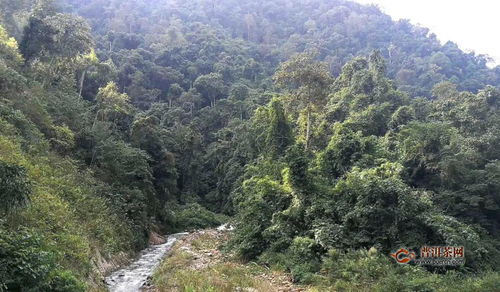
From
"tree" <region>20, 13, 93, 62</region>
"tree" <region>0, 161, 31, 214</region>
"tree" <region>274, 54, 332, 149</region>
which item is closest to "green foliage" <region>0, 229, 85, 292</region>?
"tree" <region>0, 161, 31, 214</region>

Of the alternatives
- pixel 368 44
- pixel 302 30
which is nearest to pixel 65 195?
pixel 368 44

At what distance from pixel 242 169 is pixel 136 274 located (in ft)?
101

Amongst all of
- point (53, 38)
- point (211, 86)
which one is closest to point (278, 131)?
point (53, 38)

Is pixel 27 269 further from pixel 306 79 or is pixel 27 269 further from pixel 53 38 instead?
pixel 53 38

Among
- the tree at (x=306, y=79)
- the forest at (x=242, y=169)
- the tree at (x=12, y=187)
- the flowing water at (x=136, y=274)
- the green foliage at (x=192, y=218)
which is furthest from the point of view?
the green foliage at (x=192, y=218)

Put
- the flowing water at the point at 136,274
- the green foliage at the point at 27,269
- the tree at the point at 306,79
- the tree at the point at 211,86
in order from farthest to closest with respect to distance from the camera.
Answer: the tree at the point at 211,86
the tree at the point at 306,79
the flowing water at the point at 136,274
the green foliage at the point at 27,269

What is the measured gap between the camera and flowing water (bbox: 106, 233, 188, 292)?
15.9 metres

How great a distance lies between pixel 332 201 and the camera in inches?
755

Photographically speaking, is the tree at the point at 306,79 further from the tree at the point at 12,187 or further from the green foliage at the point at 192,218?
the tree at the point at 12,187

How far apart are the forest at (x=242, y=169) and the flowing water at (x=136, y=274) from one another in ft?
3.11

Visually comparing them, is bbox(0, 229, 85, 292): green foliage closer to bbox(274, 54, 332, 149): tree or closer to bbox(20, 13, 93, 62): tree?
bbox(274, 54, 332, 149): tree

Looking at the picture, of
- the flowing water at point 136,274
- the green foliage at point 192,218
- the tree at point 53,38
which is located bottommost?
Answer: the green foliage at point 192,218

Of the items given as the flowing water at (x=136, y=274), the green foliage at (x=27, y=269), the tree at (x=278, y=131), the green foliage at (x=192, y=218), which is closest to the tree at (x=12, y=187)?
the green foliage at (x=27, y=269)

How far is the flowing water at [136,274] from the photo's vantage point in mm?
15938
